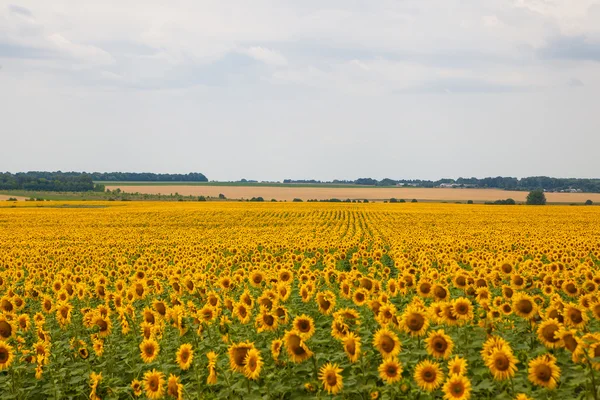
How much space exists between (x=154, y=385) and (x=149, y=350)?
1266 millimetres

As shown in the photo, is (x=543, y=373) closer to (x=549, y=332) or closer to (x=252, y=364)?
(x=549, y=332)

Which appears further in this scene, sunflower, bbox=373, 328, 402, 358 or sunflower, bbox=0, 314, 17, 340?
sunflower, bbox=0, 314, 17, 340

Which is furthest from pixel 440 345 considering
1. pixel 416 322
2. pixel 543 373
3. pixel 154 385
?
pixel 154 385

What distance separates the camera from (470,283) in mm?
9039

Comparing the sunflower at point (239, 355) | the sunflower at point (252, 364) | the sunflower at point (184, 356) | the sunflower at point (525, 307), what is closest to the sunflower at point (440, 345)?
the sunflower at point (525, 307)

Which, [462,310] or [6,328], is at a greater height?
[462,310]

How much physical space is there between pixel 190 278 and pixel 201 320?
176 cm

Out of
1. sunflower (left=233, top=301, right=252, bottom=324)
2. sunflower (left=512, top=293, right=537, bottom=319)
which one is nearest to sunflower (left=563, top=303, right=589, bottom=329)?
sunflower (left=512, top=293, right=537, bottom=319)

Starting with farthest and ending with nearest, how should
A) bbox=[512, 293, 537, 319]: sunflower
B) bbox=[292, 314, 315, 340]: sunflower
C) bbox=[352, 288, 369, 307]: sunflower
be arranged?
bbox=[352, 288, 369, 307]: sunflower, bbox=[512, 293, 537, 319]: sunflower, bbox=[292, 314, 315, 340]: sunflower

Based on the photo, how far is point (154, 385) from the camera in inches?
243

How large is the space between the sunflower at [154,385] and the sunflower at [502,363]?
3.51 m

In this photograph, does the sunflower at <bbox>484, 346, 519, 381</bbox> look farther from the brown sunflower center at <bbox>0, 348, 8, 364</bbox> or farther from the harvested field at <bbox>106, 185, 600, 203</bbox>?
the harvested field at <bbox>106, 185, 600, 203</bbox>

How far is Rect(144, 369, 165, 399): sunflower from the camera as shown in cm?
604

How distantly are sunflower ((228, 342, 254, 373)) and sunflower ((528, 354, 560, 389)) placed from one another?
9.64ft
